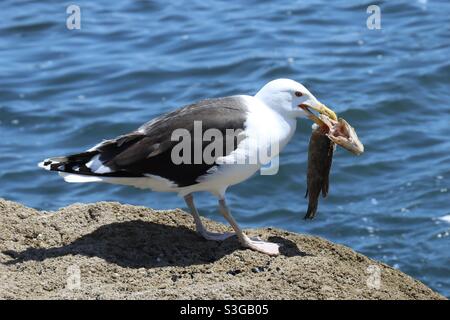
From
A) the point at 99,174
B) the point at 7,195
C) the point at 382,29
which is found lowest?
the point at 7,195

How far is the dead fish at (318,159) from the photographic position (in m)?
7.48

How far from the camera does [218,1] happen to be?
18.9 meters

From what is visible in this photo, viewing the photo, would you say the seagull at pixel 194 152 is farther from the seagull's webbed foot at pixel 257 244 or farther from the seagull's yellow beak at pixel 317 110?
the seagull's yellow beak at pixel 317 110

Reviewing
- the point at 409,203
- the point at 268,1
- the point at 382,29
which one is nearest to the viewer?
the point at 409,203

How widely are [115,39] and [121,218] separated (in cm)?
1018

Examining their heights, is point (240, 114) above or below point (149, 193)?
above

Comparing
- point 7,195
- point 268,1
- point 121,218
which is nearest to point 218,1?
point 268,1

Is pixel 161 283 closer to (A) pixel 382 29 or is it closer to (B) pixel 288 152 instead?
(B) pixel 288 152
